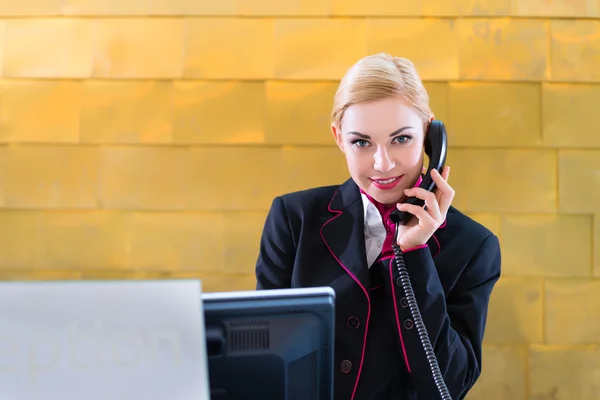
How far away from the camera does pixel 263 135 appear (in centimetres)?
216

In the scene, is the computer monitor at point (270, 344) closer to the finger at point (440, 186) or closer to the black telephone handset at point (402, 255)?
the black telephone handset at point (402, 255)

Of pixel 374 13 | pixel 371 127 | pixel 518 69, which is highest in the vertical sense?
pixel 374 13

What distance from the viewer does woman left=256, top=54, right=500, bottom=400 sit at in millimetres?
1369

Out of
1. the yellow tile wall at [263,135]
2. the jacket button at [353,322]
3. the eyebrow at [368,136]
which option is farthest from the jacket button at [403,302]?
the yellow tile wall at [263,135]

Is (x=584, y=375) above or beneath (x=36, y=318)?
beneath

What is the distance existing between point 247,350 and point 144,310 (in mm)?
235

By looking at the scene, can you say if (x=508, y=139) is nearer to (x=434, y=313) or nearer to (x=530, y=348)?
(x=530, y=348)

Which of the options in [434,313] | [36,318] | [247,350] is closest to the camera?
[36,318]

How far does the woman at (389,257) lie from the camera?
4.49 ft

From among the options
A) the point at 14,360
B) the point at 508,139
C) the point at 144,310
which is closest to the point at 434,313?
the point at 144,310

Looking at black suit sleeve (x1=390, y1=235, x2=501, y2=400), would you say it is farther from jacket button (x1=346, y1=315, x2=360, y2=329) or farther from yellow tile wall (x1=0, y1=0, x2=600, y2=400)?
yellow tile wall (x1=0, y1=0, x2=600, y2=400)

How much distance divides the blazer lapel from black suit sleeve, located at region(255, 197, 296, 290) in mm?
94

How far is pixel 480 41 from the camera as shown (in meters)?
2.12

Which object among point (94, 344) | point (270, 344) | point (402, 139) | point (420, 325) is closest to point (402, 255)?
point (420, 325)
